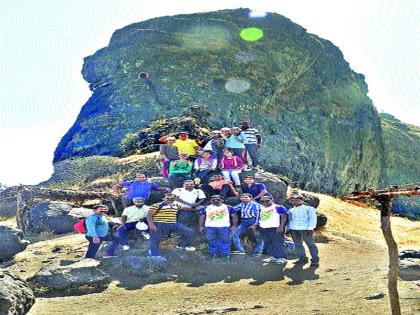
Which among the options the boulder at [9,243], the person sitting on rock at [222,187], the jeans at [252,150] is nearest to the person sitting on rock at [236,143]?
the jeans at [252,150]

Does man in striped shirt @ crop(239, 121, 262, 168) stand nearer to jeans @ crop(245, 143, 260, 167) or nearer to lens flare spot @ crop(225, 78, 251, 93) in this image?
jeans @ crop(245, 143, 260, 167)

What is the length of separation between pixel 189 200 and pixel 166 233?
1.19m

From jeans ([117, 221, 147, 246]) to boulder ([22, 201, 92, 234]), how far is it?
16.1 ft

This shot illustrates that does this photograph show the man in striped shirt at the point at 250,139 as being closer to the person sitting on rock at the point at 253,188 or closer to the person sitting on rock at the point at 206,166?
the person sitting on rock at the point at 206,166

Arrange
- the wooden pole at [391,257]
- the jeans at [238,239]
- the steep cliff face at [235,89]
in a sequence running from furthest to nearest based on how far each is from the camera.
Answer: the steep cliff face at [235,89], the jeans at [238,239], the wooden pole at [391,257]

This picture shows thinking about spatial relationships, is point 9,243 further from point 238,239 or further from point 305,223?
point 305,223

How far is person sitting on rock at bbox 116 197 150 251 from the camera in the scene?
1327 centimetres

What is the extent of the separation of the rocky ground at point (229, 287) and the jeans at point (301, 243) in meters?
0.41

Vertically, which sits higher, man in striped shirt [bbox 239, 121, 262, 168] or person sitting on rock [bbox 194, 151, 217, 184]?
man in striped shirt [bbox 239, 121, 262, 168]

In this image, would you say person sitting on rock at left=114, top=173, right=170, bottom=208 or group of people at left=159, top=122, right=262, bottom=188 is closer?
person sitting on rock at left=114, top=173, right=170, bottom=208

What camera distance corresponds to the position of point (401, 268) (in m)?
11.8

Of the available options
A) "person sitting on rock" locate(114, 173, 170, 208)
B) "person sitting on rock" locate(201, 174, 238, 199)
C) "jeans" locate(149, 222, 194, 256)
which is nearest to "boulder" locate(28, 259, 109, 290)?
"jeans" locate(149, 222, 194, 256)

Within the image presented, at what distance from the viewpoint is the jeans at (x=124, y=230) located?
1327 centimetres

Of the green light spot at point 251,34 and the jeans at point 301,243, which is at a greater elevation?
the green light spot at point 251,34
